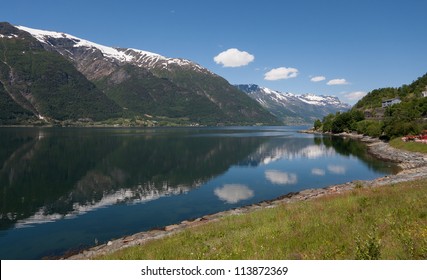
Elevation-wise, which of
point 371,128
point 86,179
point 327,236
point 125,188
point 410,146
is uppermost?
point 371,128

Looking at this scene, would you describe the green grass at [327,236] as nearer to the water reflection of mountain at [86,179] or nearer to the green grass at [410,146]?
the water reflection of mountain at [86,179]

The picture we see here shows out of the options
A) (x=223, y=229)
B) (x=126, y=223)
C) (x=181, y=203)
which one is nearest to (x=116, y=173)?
(x=181, y=203)

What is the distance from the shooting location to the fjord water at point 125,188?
3734 cm

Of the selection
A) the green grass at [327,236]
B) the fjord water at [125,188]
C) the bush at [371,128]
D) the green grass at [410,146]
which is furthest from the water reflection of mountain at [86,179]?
the bush at [371,128]

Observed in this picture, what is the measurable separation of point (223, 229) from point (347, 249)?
1115cm

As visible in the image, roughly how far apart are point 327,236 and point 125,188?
1935 inches

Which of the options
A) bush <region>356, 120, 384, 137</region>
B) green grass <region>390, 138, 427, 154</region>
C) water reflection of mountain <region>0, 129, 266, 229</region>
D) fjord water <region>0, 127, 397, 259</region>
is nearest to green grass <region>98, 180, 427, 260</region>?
fjord water <region>0, 127, 397, 259</region>

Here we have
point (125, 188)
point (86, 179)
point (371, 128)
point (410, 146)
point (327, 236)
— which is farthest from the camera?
point (371, 128)

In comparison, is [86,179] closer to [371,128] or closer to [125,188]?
[125,188]

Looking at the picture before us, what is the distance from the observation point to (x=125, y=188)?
61.4m

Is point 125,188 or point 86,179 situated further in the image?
point 86,179

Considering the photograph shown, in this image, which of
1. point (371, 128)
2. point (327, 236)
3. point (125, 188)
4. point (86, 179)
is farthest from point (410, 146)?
point (327, 236)

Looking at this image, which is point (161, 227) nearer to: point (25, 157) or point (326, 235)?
point (326, 235)
